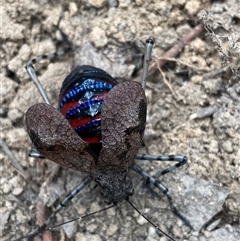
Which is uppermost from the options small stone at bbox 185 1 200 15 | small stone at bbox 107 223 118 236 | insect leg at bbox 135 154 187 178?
small stone at bbox 185 1 200 15

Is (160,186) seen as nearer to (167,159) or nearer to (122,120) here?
(167,159)

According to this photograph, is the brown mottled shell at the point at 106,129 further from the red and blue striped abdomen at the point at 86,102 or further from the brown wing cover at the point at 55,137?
the red and blue striped abdomen at the point at 86,102

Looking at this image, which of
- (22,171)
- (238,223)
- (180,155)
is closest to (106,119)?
(180,155)

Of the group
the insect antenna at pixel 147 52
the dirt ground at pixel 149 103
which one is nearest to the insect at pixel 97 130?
the dirt ground at pixel 149 103

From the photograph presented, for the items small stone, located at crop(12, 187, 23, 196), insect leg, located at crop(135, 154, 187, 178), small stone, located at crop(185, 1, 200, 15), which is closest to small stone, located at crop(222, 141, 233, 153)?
insect leg, located at crop(135, 154, 187, 178)

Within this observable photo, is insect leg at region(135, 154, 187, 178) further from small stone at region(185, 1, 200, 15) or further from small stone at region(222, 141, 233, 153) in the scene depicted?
small stone at region(185, 1, 200, 15)

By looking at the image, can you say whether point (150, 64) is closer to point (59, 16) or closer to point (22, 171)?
point (59, 16)
